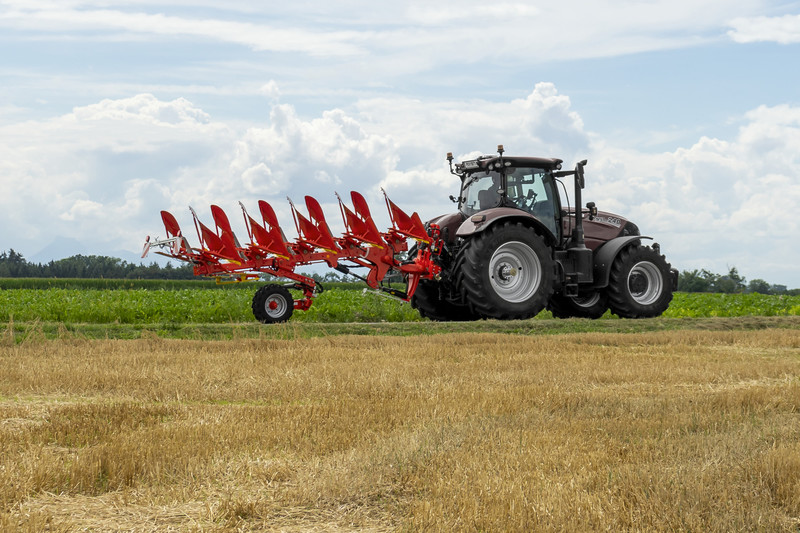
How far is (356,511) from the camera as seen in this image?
3.70 meters

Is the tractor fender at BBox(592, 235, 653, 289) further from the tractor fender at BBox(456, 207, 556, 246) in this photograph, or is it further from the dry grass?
the dry grass

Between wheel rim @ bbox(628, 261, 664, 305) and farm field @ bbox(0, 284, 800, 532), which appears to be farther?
wheel rim @ bbox(628, 261, 664, 305)

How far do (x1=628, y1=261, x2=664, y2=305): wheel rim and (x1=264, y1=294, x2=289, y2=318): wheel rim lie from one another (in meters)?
6.17

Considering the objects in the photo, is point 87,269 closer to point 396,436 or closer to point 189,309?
point 189,309

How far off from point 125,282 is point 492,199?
76.3 feet

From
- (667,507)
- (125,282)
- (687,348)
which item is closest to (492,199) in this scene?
(687,348)

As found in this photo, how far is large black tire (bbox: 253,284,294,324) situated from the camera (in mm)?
13297

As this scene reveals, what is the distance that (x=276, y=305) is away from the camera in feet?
44.4

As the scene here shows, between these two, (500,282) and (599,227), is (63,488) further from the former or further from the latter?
(599,227)

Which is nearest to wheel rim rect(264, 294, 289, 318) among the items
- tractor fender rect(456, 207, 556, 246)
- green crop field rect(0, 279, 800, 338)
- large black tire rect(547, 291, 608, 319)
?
green crop field rect(0, 279, 800, 338)

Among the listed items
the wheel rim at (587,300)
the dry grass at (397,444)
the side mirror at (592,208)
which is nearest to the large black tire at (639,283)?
the wheel rim at (587,300)

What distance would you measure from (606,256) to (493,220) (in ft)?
9.47

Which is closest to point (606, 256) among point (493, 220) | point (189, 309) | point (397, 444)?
point (493, 220)

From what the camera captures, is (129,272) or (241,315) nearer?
(241,315)
